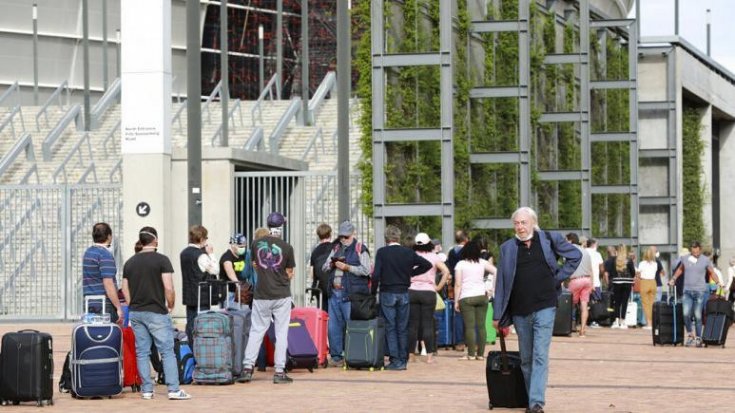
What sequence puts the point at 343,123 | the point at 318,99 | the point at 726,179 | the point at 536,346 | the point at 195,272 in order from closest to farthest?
the point at 536,346
the point at 195,272
the point at 343,123
the point at 318,99
the point at 726,179

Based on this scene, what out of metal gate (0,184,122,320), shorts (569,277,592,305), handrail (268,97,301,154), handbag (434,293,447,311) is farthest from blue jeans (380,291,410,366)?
handrail (268,97,301,154)

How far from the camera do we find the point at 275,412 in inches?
557

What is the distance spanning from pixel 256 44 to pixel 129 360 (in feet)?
224

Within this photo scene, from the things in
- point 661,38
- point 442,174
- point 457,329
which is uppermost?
point 661,38

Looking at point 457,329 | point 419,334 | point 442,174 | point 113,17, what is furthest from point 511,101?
point 113,17

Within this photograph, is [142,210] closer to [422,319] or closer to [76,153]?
[422,319]

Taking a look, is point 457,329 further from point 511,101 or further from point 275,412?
point 511,101

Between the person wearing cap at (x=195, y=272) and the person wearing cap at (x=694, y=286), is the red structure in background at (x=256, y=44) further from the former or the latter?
the person wearing cap at (x=195, y=272)

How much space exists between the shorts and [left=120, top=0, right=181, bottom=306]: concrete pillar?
6.33 metres

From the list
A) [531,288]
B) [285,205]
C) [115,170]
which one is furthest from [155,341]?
[115,170]

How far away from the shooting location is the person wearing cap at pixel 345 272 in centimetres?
1902

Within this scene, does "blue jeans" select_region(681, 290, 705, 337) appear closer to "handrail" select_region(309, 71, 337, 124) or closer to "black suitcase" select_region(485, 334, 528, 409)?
"black suitcase" select_region(485, 334, 528, 409)

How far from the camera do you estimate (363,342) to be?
19.0 m

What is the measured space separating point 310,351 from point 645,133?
109 ft
